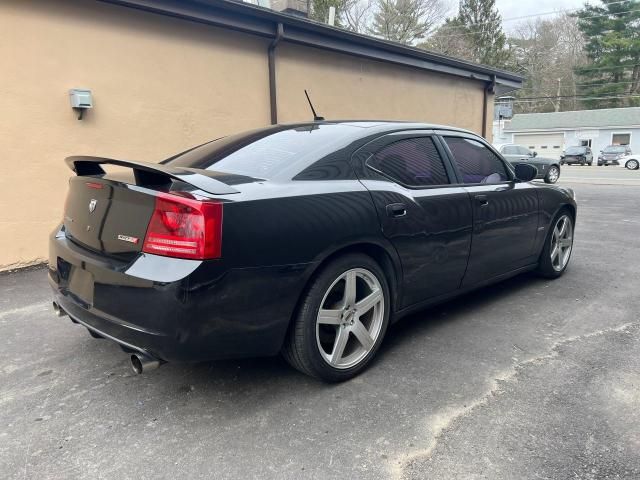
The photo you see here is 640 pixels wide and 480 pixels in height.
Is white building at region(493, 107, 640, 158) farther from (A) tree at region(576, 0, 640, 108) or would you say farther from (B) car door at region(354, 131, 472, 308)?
(B) car door at region(354, 131, 472, 308)

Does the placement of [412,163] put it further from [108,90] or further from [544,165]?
[544,165]

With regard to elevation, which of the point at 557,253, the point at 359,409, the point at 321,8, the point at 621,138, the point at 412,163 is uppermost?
the point at 321,8

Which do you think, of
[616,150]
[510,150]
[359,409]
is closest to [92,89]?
[359,409]

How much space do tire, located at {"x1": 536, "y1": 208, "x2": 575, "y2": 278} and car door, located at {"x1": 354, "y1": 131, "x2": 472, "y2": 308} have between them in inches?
61.1

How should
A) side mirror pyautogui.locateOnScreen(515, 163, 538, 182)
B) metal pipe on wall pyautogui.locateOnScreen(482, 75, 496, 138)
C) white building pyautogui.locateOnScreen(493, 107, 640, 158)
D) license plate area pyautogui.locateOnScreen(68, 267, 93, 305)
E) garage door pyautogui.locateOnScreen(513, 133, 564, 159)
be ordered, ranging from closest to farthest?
license plate area pyautogui.locateOnScreen(68, 267, 93, 305), side mirror pyautogui.locateOnScreen(515, 163, 538, 182), metal pipe on wall pyautogui.locateOnScreen(482, 75, 496, 138), white building pyautogui.locateOnScreen(493, 107, 640, 158), garage door pyautogui.locateOnScreen(513, 133, 564, 159)

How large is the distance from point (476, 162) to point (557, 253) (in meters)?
1.61

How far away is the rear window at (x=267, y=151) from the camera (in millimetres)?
2729

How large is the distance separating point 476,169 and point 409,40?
31006mm

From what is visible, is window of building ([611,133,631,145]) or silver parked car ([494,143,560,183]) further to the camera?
window of building ([611,133,631,145])

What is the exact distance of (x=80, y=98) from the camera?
548 cm

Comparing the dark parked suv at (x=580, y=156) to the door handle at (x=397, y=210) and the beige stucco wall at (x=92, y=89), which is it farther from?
the door handle at (x=397, y=210)

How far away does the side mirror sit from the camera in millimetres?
4211

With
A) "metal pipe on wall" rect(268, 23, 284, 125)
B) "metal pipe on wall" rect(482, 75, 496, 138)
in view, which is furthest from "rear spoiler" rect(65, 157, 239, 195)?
"metal pipe on wall" rect(482, 75, 496, 138)

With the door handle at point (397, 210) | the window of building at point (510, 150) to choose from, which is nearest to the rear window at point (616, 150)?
the window of building at point (510, 150)
